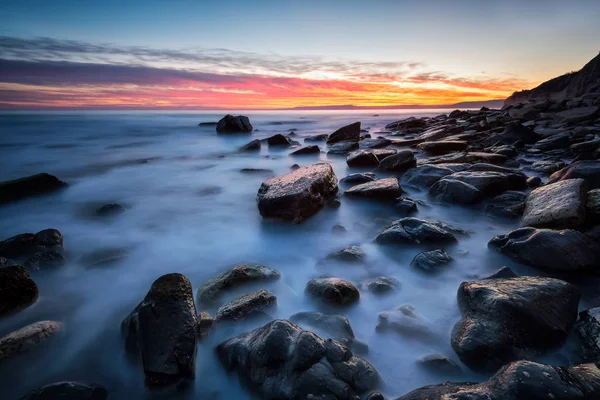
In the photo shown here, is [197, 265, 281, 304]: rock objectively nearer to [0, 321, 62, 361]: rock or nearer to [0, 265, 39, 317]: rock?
[0, 321, 62, 361]: rock

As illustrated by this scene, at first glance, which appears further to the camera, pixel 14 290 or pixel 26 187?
pixel 26 187

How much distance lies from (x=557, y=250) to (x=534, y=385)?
5.72ft

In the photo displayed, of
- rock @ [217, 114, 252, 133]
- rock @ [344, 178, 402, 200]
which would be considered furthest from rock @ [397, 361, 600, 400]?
rock @ [217, 114, 252, 133]

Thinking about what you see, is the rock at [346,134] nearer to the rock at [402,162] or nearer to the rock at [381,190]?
the rock at [402,162]

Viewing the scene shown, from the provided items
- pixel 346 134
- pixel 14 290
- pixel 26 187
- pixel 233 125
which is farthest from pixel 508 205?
pixel 233 125

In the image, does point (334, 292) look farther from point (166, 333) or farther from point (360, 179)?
point (360, 179)

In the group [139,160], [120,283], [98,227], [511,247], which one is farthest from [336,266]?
[139,160]

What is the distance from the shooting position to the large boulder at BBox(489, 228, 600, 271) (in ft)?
8.32

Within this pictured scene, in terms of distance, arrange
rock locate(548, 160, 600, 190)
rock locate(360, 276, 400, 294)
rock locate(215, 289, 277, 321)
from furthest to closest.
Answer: rock locate(548, 160, 600, 190) → rock locate(360, 276, 400, 294) → rock locate(215, 289, 277, 321)

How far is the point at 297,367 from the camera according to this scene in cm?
160

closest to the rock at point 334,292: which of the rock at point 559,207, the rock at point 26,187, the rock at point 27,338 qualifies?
the rock at point 27,338

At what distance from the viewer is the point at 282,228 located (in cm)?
413

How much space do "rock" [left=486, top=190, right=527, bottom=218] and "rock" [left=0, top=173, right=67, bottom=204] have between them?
25.1 feet

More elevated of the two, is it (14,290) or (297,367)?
(297,367)
